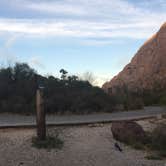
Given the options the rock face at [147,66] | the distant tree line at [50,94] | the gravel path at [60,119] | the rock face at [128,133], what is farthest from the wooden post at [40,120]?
the rock face at [147,66]

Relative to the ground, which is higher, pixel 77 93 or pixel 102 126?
pixel 77 93

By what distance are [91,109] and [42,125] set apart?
10994 mm

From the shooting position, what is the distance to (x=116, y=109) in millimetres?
28906

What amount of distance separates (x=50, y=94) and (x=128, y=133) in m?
12.0

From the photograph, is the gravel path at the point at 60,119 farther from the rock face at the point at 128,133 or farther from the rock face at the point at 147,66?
the rock face at the point at 147,66

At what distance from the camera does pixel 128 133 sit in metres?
17.7

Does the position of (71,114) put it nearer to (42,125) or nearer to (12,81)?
(12,81)

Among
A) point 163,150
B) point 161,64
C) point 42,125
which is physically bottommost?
point 163,150

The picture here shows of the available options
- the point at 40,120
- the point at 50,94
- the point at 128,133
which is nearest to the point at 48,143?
the point at 40,120

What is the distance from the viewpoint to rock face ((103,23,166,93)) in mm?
56844

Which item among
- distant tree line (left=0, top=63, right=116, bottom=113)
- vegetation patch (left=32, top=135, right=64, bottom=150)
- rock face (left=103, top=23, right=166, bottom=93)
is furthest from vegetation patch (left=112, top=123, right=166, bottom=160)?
rock face (left=103, top=23, right=166, bottom=93)

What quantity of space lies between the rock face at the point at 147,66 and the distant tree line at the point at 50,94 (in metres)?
24.2

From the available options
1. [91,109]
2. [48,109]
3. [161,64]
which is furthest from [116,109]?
[161,64]

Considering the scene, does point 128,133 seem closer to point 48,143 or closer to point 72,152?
point 72,152
